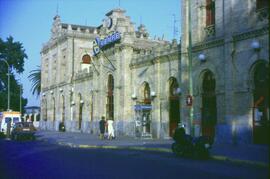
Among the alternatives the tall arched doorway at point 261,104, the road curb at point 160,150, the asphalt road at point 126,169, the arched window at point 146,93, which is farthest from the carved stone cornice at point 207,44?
the asphalt road at point 126,169

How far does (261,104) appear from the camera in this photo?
21875 mm

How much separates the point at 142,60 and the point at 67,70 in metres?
19.2

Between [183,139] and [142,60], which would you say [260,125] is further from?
[142,60]

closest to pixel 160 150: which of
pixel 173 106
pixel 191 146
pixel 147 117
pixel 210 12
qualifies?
pixel 191 146

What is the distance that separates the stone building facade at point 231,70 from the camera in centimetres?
2172

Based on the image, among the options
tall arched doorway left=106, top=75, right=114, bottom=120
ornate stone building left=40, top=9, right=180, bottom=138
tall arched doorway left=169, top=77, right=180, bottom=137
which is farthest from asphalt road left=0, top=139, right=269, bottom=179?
tall arched doorway left=106, top=75, right=114, bottom=120

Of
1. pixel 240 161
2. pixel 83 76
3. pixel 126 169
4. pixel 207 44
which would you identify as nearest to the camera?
pixel 126 169

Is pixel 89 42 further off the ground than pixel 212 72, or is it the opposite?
pixel 89 42

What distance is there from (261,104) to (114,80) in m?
17.3

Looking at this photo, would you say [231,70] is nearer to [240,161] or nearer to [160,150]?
[160,150]

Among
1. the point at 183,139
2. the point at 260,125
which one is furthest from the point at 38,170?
the point at 260,125

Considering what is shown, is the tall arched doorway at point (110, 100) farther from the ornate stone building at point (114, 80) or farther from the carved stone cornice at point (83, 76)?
the carved stone cornice at point (83, 76)

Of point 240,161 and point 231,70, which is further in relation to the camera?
point 231,70

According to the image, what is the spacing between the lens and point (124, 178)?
1145 cm
